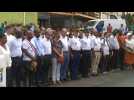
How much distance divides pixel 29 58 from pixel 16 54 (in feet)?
1.23

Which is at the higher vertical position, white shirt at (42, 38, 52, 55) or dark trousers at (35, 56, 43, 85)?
white shirt at (42, 38, 52, 55)

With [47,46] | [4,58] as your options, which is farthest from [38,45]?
[4,58]

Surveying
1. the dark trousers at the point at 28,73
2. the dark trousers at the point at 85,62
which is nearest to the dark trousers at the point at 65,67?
the dark trousers at the point at 85,62

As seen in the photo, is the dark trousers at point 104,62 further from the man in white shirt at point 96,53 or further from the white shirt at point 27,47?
the white shirt at point 27,47

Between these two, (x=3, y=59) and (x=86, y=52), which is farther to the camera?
(x=86, y=52)

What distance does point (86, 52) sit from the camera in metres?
11.1

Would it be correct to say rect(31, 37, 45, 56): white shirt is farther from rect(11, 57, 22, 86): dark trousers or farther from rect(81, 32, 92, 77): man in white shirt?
rect(81, 32, 92, 77): man in white shirt

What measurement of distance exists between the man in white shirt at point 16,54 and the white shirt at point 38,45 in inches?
17.9

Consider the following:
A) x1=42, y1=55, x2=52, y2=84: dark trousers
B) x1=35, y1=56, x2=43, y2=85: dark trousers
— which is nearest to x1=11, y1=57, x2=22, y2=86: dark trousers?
x1=35, y1=56, x2=43, y2=85: dark trousers

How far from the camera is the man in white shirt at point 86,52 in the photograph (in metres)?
10.8

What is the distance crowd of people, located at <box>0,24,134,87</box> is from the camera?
328 inches

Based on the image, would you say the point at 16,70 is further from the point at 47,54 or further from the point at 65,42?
the point at 65,42
